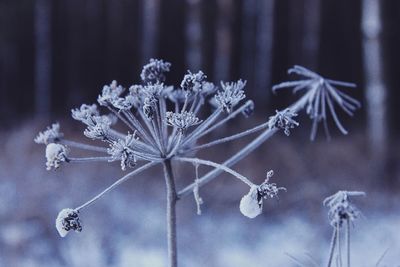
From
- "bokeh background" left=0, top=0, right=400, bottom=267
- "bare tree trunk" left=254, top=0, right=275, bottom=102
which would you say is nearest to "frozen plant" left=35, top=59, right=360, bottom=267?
"bokeh background" left=0, top=0, right=400, bottom=267

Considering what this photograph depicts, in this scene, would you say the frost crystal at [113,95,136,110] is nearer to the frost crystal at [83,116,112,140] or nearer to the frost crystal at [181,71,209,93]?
the frost crystal at [83,116,112,140]

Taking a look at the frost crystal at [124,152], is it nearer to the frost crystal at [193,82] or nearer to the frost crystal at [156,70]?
the frost crystal at [193,82]

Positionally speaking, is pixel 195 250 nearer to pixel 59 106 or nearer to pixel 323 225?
pixel 323 225

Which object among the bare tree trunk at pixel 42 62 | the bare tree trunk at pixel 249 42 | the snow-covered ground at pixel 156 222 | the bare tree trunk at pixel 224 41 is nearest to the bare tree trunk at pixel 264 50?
the bare tree trunk at pixel 249 42

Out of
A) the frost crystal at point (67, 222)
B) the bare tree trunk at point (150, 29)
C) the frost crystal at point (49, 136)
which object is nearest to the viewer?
the frost crystal at point (67, 222)

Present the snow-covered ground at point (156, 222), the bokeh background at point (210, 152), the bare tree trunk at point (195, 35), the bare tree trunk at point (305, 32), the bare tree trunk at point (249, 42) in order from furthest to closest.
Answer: the bare tree trunk at point (249, 42), the bare tree trunk at point (305, 32), the bare tree trunk at point (195, 35), the bokeh background at point (210, 152), the snow-covered ground at point (156, 222)

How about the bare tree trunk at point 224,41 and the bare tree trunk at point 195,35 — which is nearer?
the bare tree trunk at point 195,35

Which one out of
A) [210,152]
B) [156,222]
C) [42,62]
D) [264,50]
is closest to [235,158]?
[156,222]
